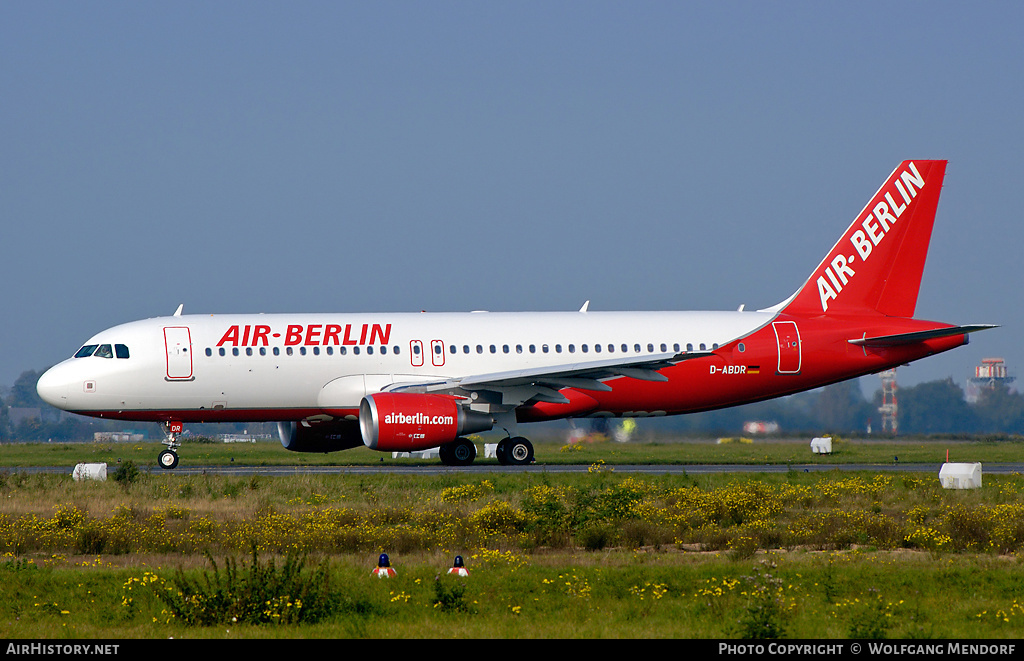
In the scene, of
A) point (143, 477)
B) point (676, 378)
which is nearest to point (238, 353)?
point (143, 477)

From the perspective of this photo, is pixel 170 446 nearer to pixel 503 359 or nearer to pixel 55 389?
pixel 55 389

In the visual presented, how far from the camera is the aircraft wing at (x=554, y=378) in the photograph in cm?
2869

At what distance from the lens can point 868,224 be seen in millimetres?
33875

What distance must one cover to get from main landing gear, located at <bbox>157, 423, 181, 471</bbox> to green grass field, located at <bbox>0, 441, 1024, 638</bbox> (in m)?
3.85

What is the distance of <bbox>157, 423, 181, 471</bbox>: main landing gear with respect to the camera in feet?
97.9

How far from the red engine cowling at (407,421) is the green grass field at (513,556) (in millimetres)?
1967

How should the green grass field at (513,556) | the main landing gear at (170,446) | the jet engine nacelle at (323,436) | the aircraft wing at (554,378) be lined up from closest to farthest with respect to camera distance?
1. the green grass field at (513,556)
2. the aircraft wing at (554,378)
3. the main landing gear at (170,446)
4. the jet engine nacelle at (323,436)

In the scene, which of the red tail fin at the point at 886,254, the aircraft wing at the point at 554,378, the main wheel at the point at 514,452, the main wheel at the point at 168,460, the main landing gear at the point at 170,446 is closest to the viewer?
the aircraft wing at the point at 554,378

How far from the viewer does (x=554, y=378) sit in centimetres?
2909

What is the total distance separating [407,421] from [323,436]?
5.64m

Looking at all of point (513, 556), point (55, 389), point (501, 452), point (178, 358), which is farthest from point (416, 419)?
point (513, 556)

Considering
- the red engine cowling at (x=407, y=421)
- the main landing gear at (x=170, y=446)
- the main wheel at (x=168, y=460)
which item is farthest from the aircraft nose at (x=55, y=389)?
the red engine cowling at (x=407, y=421)

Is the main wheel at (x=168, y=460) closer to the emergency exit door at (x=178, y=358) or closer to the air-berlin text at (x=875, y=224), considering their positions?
the emergency exit door at (x=178, y=358)

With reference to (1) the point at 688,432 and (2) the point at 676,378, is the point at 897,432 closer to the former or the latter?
(1) the point at 688,432
